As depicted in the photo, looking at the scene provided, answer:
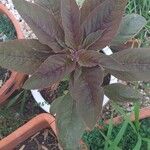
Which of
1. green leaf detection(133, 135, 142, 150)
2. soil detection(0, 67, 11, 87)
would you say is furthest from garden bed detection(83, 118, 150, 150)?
soil detection(0, 67, 11, 87)

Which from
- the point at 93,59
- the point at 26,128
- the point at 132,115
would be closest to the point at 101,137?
the point at 132,115

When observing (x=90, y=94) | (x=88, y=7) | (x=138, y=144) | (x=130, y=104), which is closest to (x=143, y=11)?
(x=130, y=104)

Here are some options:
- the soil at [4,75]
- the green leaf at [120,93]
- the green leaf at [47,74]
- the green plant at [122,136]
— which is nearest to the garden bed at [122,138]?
the green plant at [122,136]

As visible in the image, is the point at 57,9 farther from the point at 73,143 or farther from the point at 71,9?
the point at 73,143

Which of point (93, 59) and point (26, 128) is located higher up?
point (93, 59)

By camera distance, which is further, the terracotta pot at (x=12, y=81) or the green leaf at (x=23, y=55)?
the terracotta pot at (x=12, y=81)

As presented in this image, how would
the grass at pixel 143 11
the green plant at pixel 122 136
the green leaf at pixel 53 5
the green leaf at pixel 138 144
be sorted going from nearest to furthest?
1. the green leaf at pixel 53 5
2. the green leaf at pixel 138 144
3. the green plant at pixel 122 136
4. the grass at pixel 143 11

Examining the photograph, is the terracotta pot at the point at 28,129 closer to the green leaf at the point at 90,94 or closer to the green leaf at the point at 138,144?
the green leaf at the point at 138,144
